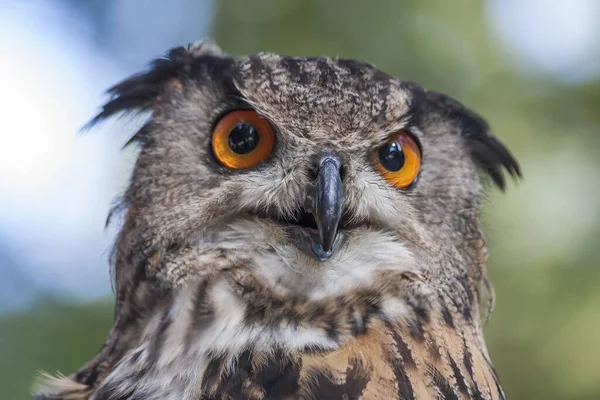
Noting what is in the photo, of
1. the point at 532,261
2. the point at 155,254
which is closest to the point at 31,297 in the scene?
the point at 532,261

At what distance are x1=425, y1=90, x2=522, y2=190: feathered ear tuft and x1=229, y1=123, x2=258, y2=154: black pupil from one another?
0.54 meters

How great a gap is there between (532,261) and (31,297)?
225 inches

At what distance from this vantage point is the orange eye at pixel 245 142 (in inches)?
54.6

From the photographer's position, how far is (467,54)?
7387mm

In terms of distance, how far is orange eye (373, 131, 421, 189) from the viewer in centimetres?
142

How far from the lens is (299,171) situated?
4.33ft

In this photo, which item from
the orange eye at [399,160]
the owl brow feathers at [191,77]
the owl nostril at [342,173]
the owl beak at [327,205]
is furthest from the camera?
the owl brow feathers at [191,77]

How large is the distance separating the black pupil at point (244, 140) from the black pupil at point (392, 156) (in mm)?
298

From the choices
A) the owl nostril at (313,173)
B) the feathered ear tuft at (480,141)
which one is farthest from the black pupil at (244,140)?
the feathered ear tuft at (480,141)

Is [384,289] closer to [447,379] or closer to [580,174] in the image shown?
[447,379]

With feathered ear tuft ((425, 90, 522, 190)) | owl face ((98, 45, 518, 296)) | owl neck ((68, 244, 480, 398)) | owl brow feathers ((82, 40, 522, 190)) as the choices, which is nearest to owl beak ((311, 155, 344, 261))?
owl face ((98, 45, 518, 296))

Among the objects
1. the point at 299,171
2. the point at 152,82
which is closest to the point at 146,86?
the point at 152,82

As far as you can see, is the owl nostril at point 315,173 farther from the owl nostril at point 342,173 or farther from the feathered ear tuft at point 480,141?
the feathered ear tuft at point 480,141

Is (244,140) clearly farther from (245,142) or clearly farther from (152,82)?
(152,82)
